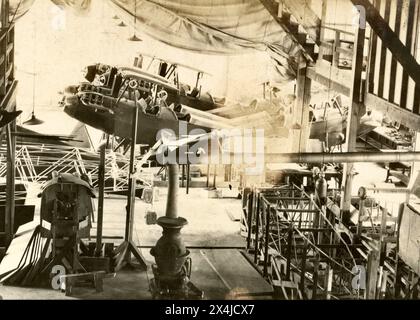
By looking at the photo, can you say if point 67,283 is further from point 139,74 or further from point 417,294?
point 417,294

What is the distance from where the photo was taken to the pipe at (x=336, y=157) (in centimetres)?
680

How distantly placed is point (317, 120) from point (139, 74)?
10.0 ft

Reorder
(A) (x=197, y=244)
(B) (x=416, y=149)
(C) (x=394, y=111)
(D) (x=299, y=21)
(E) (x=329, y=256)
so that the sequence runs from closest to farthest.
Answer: (A) (x=197, y=244) < (D) (x=299, y=21) < (C) (x=394, y=111) < (B) (x=416, y=149) < (E) (x=329, y=256)

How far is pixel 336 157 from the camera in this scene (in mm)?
7055

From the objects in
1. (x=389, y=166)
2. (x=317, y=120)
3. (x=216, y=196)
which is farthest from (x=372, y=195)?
(x=216, y=196)

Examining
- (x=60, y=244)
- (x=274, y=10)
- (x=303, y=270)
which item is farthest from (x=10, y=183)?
(x=274, y=10)

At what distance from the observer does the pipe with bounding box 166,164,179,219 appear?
267 inches

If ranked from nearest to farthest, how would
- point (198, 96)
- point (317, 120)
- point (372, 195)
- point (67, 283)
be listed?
point (67, 283) → point (198, 96) → point (317, 120) → point (372, 195)

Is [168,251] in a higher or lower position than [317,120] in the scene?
lower

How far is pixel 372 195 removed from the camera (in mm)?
8961

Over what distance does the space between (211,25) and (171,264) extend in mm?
3213

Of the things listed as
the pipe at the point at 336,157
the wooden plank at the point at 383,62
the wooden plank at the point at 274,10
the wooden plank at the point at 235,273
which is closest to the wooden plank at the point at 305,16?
the wooden plank at the point at 274,10

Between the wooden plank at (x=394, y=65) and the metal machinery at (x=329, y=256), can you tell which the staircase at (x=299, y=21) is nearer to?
the wooden plank at (x=394, y=65)

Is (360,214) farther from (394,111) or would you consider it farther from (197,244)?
(197,244)
